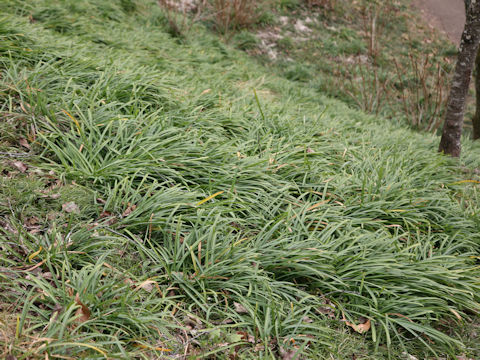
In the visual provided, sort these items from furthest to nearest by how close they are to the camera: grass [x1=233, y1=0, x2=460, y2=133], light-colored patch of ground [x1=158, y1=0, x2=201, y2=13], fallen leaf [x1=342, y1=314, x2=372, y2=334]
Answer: light-colored patch of ground [x1=158, y1=0, x2=201, y2=13] → grass [x1=233, y1=0, x2=460, y2=133] → fallen leaf [x1=342, y1=314, x2=372, y2=334]

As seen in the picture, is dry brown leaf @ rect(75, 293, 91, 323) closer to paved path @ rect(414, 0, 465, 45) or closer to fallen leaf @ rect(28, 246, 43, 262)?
fallen leaf @ rect(28, 246, 43, 262)

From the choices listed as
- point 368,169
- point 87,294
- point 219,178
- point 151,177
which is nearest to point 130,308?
point 87,294

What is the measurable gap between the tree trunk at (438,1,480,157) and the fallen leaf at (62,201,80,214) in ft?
12.3

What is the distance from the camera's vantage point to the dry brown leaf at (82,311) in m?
1.80

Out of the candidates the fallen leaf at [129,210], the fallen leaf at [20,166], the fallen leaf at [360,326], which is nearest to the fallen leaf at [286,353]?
the fallen leaf at [360,326]

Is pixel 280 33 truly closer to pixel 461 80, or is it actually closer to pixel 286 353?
pixel 461 80

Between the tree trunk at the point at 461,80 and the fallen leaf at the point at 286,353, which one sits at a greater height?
the tree trunk at the point at 461,80

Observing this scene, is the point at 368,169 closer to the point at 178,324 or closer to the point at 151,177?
the point at 151,177

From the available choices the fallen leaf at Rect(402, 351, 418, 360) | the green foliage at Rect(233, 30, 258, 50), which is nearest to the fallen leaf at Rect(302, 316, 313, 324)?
the fallen leaf at Rect(402, 351, 418, 360)

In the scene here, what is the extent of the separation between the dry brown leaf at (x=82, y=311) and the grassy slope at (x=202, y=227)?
1cm

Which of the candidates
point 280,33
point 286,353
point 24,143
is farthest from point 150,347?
point 280,33

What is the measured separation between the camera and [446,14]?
10977 millimetres

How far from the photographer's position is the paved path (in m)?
10.3

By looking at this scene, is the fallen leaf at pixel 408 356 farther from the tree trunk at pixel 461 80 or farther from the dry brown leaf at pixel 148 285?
the tree trunk at pixel 461 80
